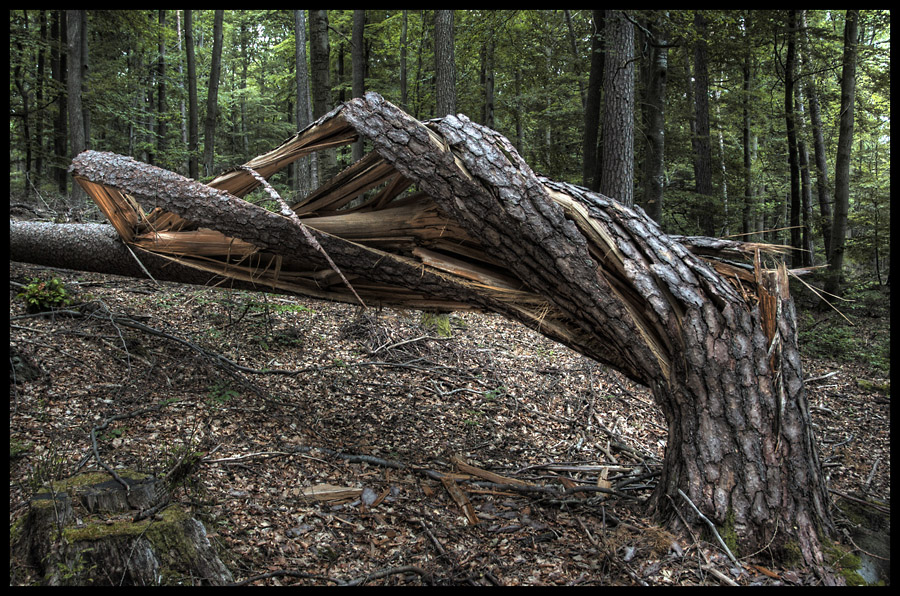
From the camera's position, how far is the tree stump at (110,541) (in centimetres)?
215

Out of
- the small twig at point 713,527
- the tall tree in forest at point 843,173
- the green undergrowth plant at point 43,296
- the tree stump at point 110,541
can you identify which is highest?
the tall tree in forest at point 843,173

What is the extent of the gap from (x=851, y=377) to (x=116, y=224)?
8.41 metres

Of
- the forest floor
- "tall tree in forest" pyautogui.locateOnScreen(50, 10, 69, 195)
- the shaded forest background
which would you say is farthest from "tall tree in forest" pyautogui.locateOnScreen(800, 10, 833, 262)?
"tall tree in forest" pyautogui.locateOnScreen(50, 10, 69, 195)

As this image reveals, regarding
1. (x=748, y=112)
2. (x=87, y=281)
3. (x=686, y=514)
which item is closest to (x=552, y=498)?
(x=686, y=514)

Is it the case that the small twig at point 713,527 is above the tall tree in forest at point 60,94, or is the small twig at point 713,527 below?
below

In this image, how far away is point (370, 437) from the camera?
421cm

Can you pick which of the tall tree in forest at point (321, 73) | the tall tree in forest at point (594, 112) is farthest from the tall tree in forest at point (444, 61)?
the tall tree in forest at point (594, 112)

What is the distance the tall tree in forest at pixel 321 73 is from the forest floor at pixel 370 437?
351 cm

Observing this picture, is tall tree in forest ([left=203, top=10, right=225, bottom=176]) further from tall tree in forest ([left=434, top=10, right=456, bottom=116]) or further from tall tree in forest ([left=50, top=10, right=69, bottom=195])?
tall tree in forest ([left=434, top=10, right=456, bottom=116])

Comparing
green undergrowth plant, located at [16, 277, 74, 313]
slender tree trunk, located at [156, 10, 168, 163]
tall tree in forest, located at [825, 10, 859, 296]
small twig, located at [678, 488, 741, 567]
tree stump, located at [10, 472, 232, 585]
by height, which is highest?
slender tree trunk, located at [156, 10, 168, 163]

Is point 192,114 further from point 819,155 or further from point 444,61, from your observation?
point 819,155

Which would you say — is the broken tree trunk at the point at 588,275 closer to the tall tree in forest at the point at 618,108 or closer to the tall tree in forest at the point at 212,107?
the tall tree in forest at the point at 618,108

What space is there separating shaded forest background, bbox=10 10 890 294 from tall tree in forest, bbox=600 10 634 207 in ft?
0.05

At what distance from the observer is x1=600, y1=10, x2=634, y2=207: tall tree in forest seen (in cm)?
660
